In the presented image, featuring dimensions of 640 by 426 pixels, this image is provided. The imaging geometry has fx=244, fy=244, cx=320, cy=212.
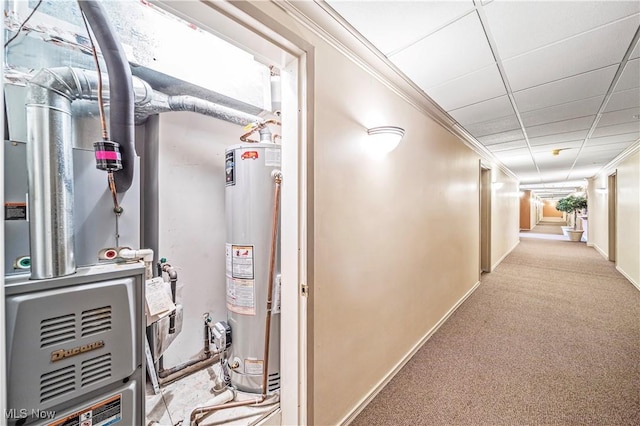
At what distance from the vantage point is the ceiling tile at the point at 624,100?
6.75 ft

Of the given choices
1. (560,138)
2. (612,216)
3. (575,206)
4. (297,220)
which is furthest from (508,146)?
(575,206)

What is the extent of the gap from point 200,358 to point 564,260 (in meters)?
7.87

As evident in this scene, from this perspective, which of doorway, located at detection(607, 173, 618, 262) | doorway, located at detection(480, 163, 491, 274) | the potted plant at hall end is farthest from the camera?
the potted plant at hall end

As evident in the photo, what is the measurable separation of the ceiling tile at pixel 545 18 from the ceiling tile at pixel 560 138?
2571 mm

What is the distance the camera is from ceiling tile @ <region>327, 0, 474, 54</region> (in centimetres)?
118

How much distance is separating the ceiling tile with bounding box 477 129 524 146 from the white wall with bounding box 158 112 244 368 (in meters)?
3.30

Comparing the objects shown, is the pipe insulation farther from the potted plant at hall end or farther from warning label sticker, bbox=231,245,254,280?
the potted plant at hall end

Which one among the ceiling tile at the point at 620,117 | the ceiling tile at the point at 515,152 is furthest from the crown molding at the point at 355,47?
the ceiling tile at the point at 515,152

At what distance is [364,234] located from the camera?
5.28 ft

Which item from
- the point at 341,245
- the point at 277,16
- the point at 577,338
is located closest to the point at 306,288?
the point at 341,245

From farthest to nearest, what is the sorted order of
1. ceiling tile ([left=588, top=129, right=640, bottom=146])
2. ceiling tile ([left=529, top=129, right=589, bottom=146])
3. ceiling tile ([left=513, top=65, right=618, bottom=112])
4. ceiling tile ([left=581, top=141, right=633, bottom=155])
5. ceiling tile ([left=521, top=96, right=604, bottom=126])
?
ceiling tile ([left=581, top=141, right=633, bottom=155]) < ceiling tile ([left=588, top=129, right=640, bottom=146]) < ceiling tile ([left=529, top=129, right=589, bottom=146]) < ceiling tile ([left=521, top=96, right=604, bottom=126]) < ceiling tile ([left=513, top=65, right=618, bottom=112])

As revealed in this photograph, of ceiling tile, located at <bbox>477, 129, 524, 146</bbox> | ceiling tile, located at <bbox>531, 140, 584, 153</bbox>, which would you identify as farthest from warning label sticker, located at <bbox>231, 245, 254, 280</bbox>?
ceiling tile, located at <bbox>531, 140, 584, 153</bbox>

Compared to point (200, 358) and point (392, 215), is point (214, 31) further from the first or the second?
point (200, 358)

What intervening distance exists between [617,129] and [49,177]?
5272mm
